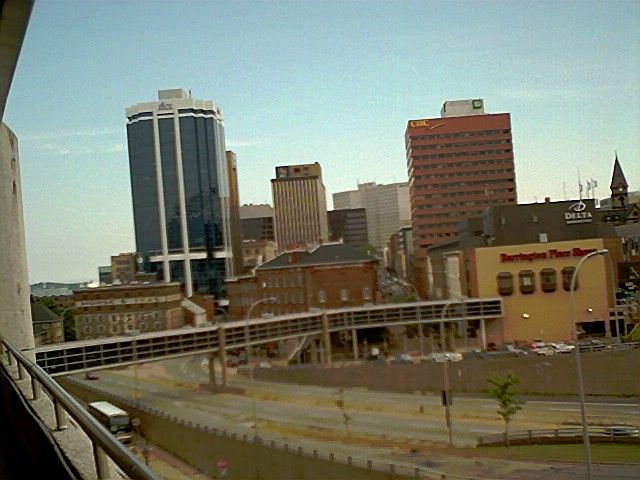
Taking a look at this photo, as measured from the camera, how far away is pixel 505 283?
1557cm

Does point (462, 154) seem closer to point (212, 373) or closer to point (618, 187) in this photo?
point (618, 187)

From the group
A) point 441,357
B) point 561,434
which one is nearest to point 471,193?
point 441,357

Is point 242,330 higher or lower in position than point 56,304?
lower

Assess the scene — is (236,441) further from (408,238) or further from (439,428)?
(408,238)

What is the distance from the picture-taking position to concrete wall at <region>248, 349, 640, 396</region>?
7242mm

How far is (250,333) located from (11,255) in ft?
41.5

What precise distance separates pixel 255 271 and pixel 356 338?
4.86 m

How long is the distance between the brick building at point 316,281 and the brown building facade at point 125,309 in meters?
2.75

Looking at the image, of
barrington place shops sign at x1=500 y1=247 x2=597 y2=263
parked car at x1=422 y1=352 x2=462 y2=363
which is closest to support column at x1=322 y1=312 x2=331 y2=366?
parked car at x1=422 y1=352 x2=462 y2=363

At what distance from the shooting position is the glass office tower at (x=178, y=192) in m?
24.0

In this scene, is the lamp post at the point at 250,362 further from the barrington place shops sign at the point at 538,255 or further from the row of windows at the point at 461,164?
the row of windows at the point at 461,164

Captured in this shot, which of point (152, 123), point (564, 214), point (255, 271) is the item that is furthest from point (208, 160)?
point (564, 214)

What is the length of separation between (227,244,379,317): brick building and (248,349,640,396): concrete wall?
5.13m

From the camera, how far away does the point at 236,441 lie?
6.95 metres
